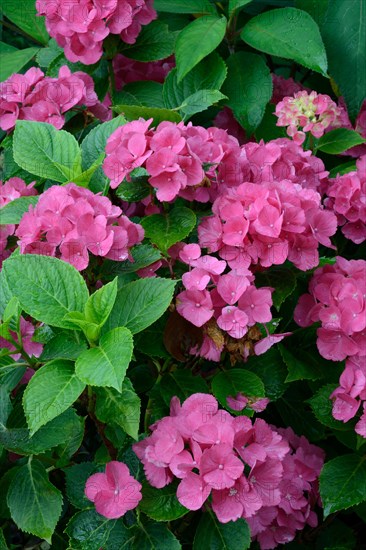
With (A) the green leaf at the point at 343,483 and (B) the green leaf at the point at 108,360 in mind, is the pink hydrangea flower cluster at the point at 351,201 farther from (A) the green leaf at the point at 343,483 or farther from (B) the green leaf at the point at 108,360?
(B) the green leaf at the point at 108,360

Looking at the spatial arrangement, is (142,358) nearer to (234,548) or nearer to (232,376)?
(232,376)

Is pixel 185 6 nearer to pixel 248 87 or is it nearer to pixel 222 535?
pixel 248 87

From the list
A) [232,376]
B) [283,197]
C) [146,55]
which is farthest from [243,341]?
[146,55]

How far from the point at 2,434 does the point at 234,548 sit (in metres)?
0.37

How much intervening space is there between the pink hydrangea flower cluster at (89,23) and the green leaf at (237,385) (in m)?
0.71

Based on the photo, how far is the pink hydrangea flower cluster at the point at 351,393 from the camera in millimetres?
1234

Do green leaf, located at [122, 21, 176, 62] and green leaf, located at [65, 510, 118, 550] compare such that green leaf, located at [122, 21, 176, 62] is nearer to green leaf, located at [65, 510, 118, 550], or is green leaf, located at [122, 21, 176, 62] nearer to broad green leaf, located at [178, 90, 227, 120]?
Result: broad green leaf, located at [178, 90, 227, 120]

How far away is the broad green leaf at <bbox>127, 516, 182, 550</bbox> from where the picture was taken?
1.16 metres

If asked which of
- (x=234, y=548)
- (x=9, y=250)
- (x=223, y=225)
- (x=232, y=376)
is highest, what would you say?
(x=223, y=225)

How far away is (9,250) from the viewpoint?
1.34 meters

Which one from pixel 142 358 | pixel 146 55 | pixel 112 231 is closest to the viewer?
pixel 112 231

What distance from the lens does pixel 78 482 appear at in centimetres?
122

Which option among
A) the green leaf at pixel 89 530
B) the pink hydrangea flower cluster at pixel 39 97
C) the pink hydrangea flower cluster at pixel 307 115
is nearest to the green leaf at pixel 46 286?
the green leaf at pixel 89 530

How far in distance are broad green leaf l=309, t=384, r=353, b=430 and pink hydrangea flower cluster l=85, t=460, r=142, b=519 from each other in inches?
13.0
